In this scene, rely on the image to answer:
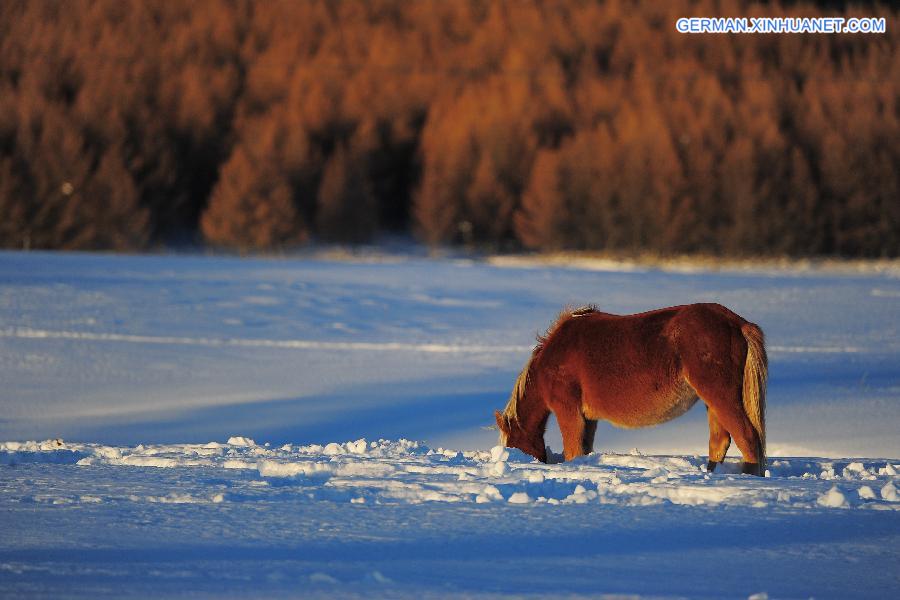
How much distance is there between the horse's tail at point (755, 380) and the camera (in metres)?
5.33

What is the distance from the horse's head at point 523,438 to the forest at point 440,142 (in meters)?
34.2

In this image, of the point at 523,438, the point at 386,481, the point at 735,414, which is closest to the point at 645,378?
the point at 735,414

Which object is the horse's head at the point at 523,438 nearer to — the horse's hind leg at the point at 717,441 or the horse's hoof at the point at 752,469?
the horse's hind leg at the point at 717,441

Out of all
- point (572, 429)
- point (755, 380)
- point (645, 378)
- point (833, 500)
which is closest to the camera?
point (833, 500)

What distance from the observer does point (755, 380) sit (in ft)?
17.5

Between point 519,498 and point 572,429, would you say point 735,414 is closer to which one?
point 572,429

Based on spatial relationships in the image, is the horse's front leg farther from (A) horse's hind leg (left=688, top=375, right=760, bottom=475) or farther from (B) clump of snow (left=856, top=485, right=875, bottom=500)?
(B) clump of snow (left=856, top=485, right=875, bottom=500)

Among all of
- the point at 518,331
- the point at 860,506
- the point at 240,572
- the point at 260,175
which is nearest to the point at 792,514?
the point at 860,506

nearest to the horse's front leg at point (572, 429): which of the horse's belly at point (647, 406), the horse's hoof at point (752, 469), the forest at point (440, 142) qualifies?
the horse's belly at point (647, 406)

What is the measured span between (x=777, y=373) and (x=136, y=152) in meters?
37.3

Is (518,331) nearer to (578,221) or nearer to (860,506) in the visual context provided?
(860,506)

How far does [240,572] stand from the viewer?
361cm

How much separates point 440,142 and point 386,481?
43.4 m

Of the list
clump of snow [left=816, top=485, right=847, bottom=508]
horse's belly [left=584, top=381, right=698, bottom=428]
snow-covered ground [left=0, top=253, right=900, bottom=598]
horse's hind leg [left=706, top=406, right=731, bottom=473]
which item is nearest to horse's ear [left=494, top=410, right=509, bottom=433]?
snow-covered ground [left=0, top=253, right=900, bottom=598]
